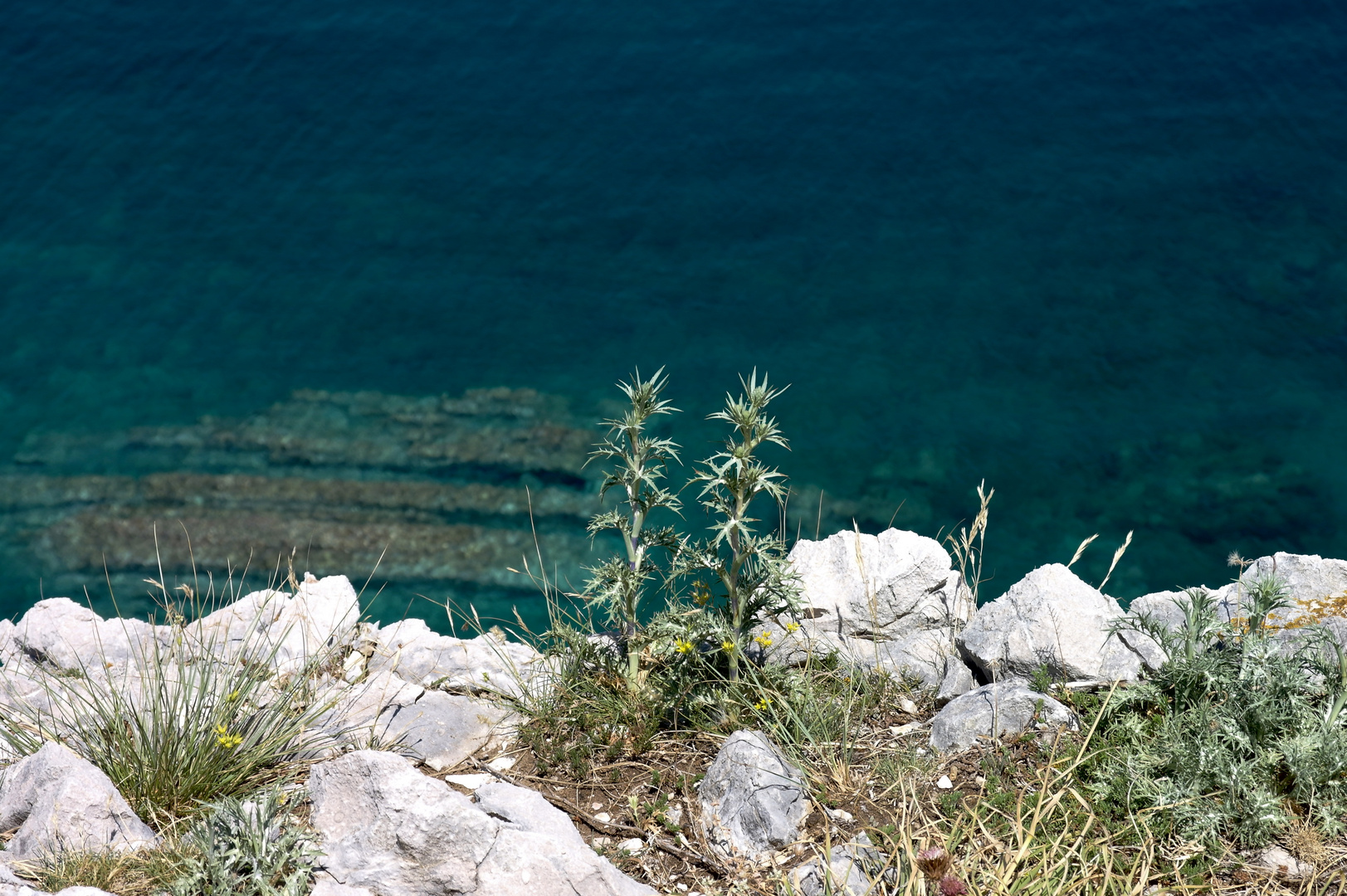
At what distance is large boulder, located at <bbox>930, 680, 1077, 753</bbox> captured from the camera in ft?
15.3

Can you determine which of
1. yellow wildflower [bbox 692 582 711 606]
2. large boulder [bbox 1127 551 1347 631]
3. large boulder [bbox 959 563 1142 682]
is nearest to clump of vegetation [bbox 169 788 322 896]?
yellow wildflower [bbox 692 582 711 606]

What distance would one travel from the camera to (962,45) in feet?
49.9

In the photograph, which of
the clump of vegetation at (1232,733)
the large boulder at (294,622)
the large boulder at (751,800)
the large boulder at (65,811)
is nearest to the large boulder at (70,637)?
the large boulder at (294,622)

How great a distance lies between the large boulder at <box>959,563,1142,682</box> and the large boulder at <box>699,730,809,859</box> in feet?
4.49

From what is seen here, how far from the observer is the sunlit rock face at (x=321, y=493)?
988 centimetres

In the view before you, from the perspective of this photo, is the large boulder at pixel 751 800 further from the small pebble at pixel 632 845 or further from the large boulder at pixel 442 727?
the large boulder at pixel 442 727

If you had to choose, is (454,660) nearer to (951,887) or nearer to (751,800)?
(751,800)

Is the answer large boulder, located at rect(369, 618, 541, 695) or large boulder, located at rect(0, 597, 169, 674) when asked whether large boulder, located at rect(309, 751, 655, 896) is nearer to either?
large boulder, located at rect(369, 618, 541, 695)

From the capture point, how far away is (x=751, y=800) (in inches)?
165

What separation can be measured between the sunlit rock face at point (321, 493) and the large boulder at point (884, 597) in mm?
4195

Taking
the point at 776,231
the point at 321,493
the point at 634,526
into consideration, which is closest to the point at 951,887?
the point at 634,526

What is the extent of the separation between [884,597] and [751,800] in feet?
6.12

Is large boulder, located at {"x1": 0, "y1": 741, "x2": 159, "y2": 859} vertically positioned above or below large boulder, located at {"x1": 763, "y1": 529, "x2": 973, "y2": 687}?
above

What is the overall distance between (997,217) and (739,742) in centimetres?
981
